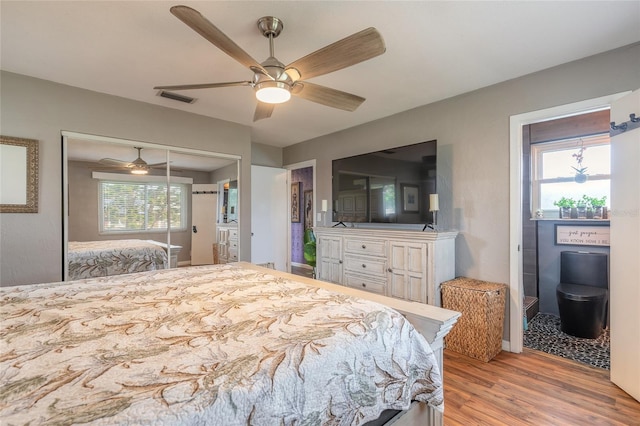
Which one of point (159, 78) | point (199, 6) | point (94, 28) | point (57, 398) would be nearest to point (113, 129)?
point (159, 78)

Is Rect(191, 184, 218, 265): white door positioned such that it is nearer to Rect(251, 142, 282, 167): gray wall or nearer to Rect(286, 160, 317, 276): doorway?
Rect(251, 142, 282, 167): gray wall

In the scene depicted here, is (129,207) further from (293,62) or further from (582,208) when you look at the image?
(582,208)

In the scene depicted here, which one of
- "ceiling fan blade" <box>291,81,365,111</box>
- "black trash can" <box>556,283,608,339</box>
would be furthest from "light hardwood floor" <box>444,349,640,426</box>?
"ceiling fan blade" <box>291,81,365,111</box>

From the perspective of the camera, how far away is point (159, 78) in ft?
8.86

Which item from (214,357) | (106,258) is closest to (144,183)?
(106,258)

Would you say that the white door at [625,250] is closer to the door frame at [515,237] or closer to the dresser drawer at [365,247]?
the door frame at [515,237]

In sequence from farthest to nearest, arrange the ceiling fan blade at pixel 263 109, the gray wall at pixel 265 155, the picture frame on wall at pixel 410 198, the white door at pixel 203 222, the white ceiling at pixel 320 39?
the gray wall at pixel 265 155, the white door at pixel 203 222, the picture frame on wall at pixel 410 198, the ceiling fan blade at pixel 263 109, the white ceiling at pixel 320 39

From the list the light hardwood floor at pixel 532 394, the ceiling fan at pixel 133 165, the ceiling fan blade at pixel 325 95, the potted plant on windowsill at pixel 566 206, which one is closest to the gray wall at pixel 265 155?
the ceiling fan at pixel 133 165

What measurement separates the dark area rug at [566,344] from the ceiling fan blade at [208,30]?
11.1 ft

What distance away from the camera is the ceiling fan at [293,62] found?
4.86 feet

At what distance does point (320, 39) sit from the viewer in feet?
6.94

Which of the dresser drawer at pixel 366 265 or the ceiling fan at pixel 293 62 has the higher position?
the ceiling fan at pixel 293 62

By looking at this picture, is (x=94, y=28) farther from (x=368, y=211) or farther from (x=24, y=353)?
(x=368, y=211)

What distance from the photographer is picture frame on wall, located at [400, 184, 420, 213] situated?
3.24 m
